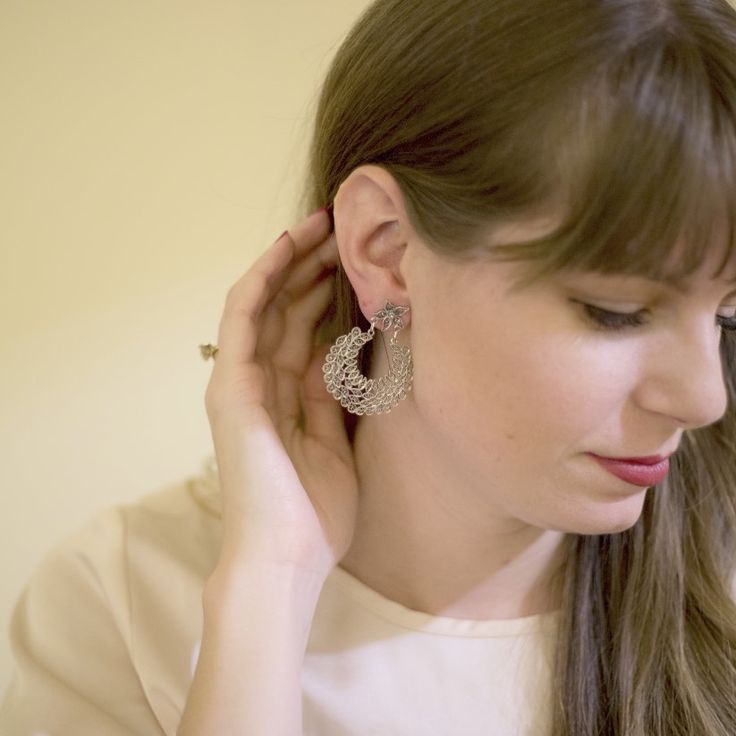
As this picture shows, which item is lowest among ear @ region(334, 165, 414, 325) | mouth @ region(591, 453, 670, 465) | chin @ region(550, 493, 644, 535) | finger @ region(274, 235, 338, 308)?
chin @ region(550, 493, 644, 535)

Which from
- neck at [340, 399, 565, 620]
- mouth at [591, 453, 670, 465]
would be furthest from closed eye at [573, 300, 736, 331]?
neck at [340, 399, 565, 620]

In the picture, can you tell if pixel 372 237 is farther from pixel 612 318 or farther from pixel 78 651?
pixel 78 651

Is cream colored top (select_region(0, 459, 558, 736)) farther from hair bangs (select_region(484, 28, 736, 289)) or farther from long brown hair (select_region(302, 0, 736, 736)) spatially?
hair bangs (select_region(484, 28, 736, 289))

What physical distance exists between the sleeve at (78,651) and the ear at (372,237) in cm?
47

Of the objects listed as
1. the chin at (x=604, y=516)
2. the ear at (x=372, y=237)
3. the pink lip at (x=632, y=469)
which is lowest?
the chin at (x=604, y=516)

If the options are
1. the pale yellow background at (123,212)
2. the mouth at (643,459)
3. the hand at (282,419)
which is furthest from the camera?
the pale yellow background at (123,212)

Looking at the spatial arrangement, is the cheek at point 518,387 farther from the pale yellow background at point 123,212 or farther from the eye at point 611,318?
the pale yellow background at point 123,212

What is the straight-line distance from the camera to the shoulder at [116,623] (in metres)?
0.92

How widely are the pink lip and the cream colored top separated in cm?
28

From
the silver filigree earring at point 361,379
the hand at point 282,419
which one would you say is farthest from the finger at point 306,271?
the silver filigree earring at point 361,379

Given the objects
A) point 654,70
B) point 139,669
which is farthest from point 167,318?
point 654,70

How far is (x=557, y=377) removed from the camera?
698 mm

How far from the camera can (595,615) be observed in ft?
3.19

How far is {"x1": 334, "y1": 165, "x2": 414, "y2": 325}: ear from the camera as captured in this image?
80cm
